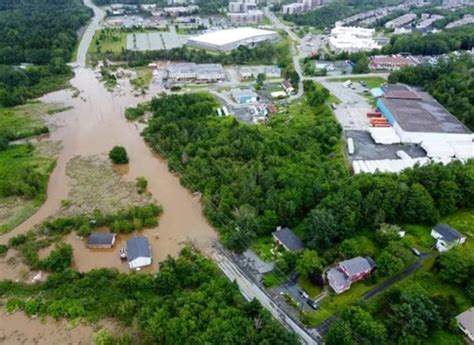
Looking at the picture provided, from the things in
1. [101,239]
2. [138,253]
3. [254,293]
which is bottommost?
[254,293]

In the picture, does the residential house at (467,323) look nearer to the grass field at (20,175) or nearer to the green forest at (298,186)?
the green forest at (298,186)

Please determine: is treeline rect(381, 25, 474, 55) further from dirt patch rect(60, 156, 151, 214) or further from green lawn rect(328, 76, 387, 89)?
dirt patch rect(60, 156, 151, 214)

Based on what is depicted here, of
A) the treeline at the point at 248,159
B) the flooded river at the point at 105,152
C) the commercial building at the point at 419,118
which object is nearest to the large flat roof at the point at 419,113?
the commercial building at the point at 419,118

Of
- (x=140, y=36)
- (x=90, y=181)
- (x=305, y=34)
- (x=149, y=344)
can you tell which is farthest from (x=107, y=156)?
(x=305, y=34)

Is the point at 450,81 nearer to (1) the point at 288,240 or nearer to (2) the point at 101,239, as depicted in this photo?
(1) the point at 288,240

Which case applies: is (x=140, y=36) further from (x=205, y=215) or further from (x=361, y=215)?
(x=361, y=215)

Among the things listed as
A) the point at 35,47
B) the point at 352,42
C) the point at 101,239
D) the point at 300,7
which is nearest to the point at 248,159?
the point at 101,239
